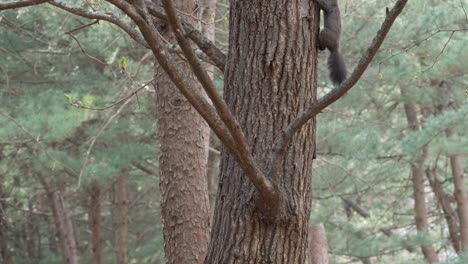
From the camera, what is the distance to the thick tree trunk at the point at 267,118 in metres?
2.38

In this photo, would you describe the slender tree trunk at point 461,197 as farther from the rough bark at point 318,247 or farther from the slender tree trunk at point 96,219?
the rough bark at point 318,247

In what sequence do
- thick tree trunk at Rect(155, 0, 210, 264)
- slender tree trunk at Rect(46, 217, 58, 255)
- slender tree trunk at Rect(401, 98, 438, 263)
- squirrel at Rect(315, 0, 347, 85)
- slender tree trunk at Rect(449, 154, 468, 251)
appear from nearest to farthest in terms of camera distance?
squirrel at Rect(315, 0, 347, 85), thick tree trunk at Rect(155, 0, 210, 264), slender tree trunk at Rect(449, 154, 468, 251), slender tree trunk at Rect(401, 98, 438, 263), slender tree trunk at Rect(46, 217, 58, 255)

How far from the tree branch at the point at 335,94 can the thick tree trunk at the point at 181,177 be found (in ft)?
7.31

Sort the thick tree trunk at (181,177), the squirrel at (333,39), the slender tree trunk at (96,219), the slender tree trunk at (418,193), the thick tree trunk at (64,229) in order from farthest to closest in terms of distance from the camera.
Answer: the thick tree trunk at (64,229) < the slender tree trunk at (96,219) < the slender tree trunk at (418,193) < the thick tree trunk at (181,177) < the squirrel at (333,39)

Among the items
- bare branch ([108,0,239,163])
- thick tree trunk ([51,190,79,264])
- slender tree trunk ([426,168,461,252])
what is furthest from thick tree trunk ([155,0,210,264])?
thick tree trunk ([51,190,79,264])

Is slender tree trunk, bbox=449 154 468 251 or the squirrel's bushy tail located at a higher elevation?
slender tree trunk, bbox=449 154 468 251

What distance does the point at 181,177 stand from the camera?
4.55 meters

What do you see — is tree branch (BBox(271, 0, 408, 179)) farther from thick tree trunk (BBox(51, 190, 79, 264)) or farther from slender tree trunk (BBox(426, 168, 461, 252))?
thick tree trunk (BBox(51, 190, 79, 264))

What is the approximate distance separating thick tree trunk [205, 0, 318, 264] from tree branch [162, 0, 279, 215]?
134 mm

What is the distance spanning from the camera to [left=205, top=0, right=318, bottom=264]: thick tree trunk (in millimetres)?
2375

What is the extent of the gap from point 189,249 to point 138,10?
263 cm

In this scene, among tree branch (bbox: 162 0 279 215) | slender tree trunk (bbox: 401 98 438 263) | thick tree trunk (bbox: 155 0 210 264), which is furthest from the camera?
slender tree trunk (bbox: 401 98 438 263)

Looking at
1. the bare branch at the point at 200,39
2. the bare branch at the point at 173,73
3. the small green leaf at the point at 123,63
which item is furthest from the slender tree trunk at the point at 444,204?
the bare branch at the point at 173,73

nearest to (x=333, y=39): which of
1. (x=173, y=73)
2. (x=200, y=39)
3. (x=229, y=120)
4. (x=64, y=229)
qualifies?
(x=200, y=39)
